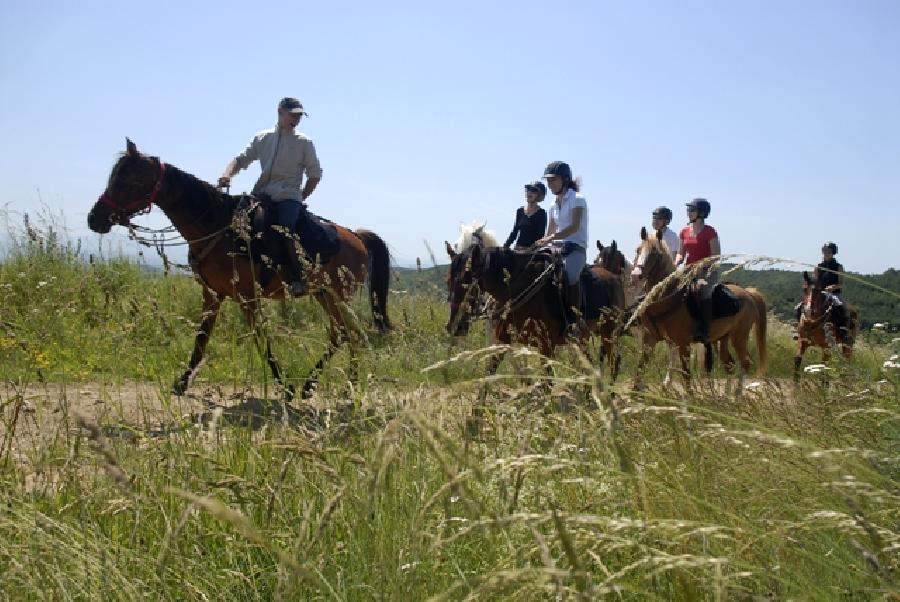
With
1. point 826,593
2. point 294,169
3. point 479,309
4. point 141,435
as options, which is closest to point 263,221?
point 294,169

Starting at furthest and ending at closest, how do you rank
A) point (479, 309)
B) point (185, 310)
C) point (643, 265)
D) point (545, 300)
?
point (185, 310) → point (643, 265) → point (545, 300) → point (479, 309)

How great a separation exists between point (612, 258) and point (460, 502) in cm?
1020

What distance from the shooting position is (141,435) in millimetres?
2828

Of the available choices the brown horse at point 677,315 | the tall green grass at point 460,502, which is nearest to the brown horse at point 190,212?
the brown horse at point 677,315

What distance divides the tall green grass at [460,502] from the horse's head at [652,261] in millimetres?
5367

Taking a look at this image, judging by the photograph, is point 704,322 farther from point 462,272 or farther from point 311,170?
point 311,170

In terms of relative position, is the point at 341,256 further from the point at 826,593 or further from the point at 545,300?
the point at 826,593

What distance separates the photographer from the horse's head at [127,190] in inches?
300

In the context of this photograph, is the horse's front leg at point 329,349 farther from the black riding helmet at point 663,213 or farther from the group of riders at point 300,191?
the black riding helmet at point 663,213

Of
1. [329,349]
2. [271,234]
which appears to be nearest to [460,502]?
[329,349]

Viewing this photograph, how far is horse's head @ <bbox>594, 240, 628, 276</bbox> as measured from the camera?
39.3 ft

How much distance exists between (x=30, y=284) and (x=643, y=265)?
7.75 metres

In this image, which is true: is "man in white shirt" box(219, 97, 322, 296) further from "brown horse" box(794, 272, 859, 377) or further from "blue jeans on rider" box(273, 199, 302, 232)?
"brown horse" box(794, 272, 859, 377)

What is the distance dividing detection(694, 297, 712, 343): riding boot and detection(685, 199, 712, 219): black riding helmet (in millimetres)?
1384
